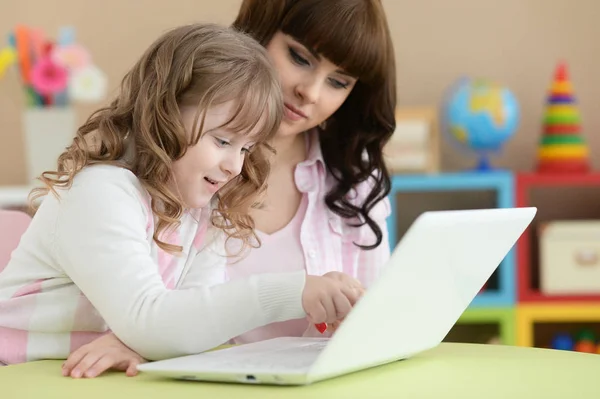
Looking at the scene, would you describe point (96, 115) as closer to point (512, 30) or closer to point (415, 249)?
point (415, 249)

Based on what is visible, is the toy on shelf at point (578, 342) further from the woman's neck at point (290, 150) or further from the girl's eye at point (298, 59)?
the girl's eye at point (298, 59)

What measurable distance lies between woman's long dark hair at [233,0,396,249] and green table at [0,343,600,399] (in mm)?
614

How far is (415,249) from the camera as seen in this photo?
2.56ft

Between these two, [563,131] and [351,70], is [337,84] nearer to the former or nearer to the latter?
[351,70]

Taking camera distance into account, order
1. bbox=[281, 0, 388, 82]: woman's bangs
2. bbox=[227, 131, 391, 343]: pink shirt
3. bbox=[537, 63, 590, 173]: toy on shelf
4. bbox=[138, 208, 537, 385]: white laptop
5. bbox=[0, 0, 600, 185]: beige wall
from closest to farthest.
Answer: bbox=[138, 208, 537, 385]: white laptop → bbox=[281, 0, 388, 82]: woman's bangs → bbox=[227, 131, 391, 343]: pink shirt → bbox=[537, 63, 590, 173]: toy on shelf → bbox=[0, 0, 600, 185]: beige wall

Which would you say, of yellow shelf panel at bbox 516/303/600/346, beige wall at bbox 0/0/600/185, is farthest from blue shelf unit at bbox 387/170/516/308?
beige wall at bbox 0/0/600/185

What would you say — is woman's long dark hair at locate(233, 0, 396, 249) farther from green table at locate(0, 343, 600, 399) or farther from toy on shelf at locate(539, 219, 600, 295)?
toy on shelf at locate(539, 219, 600, 295)

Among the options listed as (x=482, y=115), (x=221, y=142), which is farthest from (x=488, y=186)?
(x=221, y=142)

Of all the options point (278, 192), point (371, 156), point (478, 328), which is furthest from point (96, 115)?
point (478, 328)

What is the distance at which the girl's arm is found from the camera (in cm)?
95

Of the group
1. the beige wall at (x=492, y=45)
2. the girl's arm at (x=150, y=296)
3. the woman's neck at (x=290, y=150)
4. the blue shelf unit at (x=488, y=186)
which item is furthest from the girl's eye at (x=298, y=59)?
the beige wall at (x=492, y=45)

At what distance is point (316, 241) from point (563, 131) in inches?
58.3

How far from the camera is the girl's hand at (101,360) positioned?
2.98ft

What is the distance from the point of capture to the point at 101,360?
921 mm
